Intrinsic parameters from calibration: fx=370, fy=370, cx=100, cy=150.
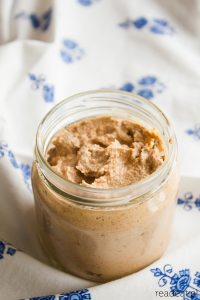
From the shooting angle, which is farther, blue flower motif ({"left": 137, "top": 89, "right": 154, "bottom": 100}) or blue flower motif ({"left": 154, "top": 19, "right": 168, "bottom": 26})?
blue flower motif ({"left": 154, "top": 19, "right": 168, "bottom": 26})

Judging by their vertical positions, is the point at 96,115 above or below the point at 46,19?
below

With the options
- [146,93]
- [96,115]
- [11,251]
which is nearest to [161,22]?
[146,93]

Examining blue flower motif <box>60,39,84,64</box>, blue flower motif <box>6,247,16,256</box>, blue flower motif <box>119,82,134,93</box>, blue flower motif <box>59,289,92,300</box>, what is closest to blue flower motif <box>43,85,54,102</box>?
blue flower motif <box>60,39,84,64</box>

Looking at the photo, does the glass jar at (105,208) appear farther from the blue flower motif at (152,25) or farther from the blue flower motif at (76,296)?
the blue flower motif at (152,25)

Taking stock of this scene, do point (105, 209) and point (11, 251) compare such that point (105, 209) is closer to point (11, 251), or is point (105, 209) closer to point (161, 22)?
point (11, 251)

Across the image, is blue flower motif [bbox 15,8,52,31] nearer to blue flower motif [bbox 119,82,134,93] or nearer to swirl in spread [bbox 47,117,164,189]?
blue flower motif [bbox 119,82,134,93]

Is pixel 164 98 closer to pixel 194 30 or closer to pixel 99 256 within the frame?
pixel 194 30

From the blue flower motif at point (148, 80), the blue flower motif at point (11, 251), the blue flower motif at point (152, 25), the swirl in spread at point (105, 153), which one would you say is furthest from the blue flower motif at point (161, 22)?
the blue flower motif at point (11, 251)

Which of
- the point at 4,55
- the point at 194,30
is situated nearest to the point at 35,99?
the point at 4,55
